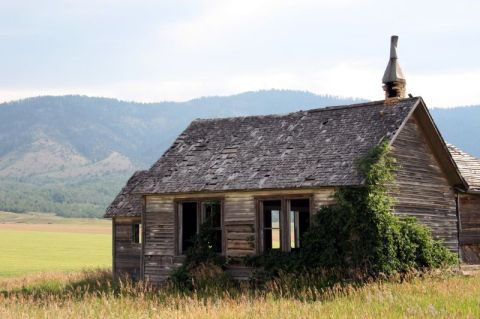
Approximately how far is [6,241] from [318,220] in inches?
2127

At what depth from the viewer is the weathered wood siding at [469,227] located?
27125 millimetres

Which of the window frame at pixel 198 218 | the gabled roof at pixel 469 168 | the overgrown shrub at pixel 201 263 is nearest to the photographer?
the overgrown shrub at pixel 201 263

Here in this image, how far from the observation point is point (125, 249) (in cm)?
3108

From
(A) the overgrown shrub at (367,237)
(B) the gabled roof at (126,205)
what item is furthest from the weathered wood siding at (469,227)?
(B) the gabled roof at (126,205)

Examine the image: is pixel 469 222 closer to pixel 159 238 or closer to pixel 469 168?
pixel 469 168

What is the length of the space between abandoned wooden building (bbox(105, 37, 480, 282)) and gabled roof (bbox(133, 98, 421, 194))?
39 mm

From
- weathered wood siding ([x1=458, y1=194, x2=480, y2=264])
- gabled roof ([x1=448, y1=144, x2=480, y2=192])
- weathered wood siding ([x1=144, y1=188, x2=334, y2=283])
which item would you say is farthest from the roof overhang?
weathered wood siding ([x1=144, y1=188, x2=334, y2=283])

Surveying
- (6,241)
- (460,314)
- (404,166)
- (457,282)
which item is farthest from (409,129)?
(6,241)

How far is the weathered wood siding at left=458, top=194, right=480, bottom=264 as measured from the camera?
27125 mm

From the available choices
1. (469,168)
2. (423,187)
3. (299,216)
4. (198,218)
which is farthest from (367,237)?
(469,168)

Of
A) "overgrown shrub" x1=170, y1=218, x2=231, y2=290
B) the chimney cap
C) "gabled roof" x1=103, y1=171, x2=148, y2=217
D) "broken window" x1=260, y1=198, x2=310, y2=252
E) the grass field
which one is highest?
the chimney cap

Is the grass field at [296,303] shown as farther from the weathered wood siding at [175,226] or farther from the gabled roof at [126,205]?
the gabled roof at [126,205]

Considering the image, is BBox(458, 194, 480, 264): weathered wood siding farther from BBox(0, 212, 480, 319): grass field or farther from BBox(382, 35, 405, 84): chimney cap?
BBox(382, 35, 405, 84): chimney cap

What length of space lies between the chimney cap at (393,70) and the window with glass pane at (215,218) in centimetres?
659
